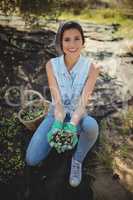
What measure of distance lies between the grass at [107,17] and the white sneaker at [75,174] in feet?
4.98

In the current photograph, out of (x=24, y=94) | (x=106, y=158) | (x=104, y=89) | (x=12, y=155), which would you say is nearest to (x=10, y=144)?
(x=12, y=155)

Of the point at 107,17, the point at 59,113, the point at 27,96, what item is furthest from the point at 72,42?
the point at 107,17

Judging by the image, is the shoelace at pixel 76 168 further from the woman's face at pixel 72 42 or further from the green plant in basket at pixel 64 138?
the woman's face at pixel 72 42

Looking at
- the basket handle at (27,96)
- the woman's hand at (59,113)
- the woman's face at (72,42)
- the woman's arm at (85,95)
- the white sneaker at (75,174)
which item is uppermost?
the woman's face at (72,42)

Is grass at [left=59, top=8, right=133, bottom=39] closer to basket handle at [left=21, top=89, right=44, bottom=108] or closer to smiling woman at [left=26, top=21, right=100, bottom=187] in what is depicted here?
basket handle at [left=21, top=89, right=44, bottom=108]

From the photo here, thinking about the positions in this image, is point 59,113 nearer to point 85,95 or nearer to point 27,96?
point 85,95

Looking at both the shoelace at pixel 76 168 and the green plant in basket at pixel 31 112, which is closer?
the shoelace at pixel 76 168

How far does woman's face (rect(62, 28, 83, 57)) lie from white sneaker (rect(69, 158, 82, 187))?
31.5 inches

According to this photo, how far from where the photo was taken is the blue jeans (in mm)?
3273

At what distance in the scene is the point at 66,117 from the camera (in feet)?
11.0

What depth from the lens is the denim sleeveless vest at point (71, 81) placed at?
3.35 metres

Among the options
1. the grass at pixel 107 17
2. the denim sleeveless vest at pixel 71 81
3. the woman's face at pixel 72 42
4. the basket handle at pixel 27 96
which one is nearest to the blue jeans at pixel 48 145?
the denim sleeveless vest at pixel 71 81

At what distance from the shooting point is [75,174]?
3316mm

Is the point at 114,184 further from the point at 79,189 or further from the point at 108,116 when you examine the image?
the point at 108,116
